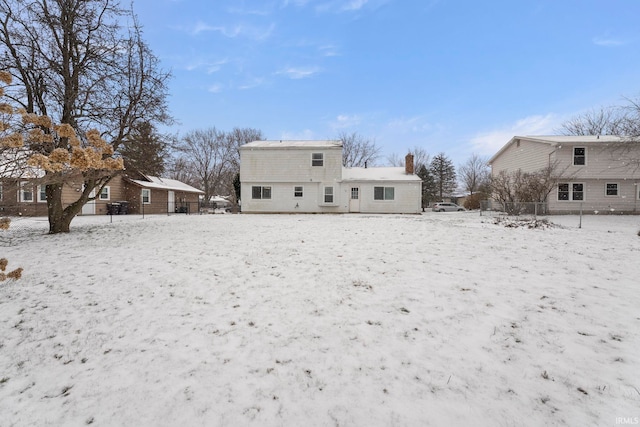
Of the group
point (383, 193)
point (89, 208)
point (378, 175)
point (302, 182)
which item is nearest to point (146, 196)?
point (89, 208)

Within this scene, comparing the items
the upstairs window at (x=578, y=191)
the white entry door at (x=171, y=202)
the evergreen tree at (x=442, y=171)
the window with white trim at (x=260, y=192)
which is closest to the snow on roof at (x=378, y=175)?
the window with white trim at (x=260, y=192)

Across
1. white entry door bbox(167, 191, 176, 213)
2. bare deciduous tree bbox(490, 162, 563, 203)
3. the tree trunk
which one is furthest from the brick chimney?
white entry door bbox(167, 191, 176, 213)

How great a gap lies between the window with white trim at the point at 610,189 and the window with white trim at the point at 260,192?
23.8 m

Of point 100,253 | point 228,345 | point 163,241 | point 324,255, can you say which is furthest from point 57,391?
point 163,241

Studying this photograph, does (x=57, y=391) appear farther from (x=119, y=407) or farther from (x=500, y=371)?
(x=500, y=371)

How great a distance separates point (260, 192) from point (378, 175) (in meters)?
9.68

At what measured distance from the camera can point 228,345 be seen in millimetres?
3238

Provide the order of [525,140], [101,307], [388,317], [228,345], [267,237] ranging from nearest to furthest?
[228,345] < [388,317] < [101,307] < [267,237] < [525,140]

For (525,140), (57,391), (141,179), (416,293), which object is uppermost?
(525,140)

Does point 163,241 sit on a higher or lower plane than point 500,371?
higher

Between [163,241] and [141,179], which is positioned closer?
[163,241]

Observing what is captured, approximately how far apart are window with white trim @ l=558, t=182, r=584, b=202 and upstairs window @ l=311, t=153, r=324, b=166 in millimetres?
16619

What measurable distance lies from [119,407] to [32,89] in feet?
39.7

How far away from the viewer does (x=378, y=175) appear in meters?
23.3
